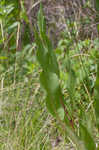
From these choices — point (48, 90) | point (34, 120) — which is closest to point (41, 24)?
point (48, 90)

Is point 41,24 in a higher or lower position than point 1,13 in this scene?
lower

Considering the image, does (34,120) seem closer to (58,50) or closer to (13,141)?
(13,141)

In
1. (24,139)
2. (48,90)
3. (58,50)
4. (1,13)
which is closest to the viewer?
(48,90)

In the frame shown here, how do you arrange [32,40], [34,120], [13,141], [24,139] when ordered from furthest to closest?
1. [32,40]
2. [34,120]
3. [24,139]
4. [13,141]

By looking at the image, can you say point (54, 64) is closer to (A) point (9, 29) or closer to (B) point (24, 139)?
(B) point (24, 139)

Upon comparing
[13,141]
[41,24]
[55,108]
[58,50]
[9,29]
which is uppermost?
[9,29]

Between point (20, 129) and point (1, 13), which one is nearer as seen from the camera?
point (20, 129)
